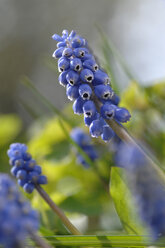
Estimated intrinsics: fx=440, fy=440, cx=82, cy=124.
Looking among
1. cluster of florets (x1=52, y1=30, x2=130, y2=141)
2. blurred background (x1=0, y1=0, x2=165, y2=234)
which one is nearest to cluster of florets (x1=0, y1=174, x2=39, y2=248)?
cluster of florets (x1=52, y1=30, x2=130, y2=141)

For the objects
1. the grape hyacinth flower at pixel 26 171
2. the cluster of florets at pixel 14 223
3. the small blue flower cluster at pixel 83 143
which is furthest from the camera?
the small blue flower cluster at pixel 83 143

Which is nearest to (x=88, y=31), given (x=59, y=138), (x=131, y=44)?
(x=131, y=44)

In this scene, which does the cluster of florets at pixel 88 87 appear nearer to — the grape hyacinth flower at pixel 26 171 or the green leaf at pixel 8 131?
the grape hyacinth flower at pixel 26 171

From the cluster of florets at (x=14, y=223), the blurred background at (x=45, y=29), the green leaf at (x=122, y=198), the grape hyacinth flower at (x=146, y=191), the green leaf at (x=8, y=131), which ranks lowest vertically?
the cluster of florets at (x=14, y=223)

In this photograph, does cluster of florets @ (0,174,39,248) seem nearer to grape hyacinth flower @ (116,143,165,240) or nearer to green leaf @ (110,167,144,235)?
grape hyacinth flower @ (116,143,165,240)

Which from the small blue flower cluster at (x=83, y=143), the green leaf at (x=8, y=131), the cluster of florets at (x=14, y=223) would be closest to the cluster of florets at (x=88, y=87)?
the cluster of florets at (x=14, y=223)

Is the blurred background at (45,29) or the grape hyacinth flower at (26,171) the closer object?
the grape hyacinth flower at (26,171)

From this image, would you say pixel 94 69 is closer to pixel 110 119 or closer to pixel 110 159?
pixel 110 119
